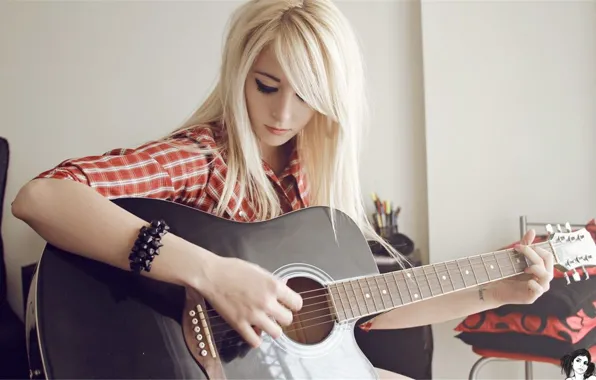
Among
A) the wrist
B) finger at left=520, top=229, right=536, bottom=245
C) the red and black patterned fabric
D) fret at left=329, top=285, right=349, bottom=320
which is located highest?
the wrist

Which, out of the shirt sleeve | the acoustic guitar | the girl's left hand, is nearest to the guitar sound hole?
the acoustic guitar

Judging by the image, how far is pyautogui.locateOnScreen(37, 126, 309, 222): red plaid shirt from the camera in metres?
0.71

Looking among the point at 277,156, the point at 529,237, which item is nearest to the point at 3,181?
the point at 277,156

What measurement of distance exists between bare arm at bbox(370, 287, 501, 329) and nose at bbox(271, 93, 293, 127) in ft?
1.57

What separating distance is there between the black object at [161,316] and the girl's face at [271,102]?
0.18 meters

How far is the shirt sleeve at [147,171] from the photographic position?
71 cm

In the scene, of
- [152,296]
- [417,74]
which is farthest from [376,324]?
[417,74]

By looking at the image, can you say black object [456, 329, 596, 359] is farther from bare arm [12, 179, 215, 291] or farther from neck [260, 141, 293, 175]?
bare arm [12, 179, 215, 291]

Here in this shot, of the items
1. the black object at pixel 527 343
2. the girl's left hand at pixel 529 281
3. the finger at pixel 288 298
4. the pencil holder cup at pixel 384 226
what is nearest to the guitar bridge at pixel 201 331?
the finger at pixel 288 298

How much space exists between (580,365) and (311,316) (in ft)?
1.90

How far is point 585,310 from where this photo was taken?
114 cm

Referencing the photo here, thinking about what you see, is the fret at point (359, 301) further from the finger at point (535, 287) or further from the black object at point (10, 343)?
the black object at point (10, 343)

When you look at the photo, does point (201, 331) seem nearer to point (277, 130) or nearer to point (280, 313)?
point (280, 313)

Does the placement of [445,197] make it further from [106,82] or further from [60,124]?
[60,124]
